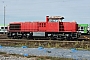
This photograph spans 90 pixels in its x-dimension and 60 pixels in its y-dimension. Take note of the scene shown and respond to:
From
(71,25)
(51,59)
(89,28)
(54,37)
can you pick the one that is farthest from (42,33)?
(89,28)

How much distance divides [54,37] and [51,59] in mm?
21942

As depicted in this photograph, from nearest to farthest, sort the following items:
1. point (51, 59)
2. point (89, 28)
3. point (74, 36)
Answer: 1. point (51, 59)
2. point (74, 36)
3. point (89, 28)

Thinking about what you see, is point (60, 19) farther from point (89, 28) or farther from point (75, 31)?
point (89, 28)

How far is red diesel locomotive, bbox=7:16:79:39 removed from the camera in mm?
37688

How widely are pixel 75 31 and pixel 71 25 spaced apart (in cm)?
136

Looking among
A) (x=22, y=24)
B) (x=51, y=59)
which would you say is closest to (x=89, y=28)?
(x=22, y=24)

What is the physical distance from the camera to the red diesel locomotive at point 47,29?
124 ft

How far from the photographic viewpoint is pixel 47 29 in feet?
128

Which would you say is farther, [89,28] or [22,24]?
[89,28]

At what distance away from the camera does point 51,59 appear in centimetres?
1588

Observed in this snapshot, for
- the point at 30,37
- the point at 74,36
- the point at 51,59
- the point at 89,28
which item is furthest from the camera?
the point at 89,28

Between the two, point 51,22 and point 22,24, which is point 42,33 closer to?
point 51,22

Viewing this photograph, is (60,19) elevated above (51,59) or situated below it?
above

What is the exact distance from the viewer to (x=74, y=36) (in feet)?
121
